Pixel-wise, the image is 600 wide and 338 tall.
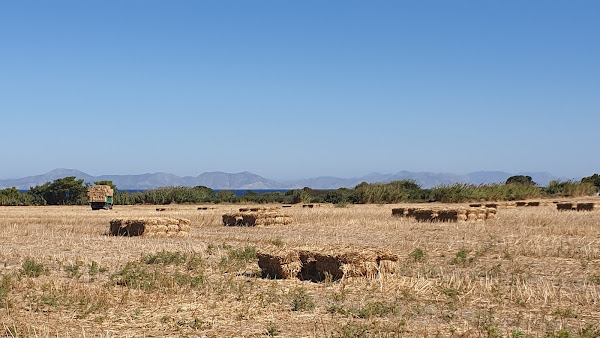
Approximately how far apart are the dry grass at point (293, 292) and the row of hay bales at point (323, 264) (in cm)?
21

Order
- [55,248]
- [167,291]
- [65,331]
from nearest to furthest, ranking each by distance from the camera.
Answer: [65,331]
[167,291]
[55,248]

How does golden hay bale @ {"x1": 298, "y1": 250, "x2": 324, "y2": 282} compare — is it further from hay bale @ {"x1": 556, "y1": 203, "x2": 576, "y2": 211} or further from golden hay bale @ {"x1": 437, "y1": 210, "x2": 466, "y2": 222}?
hay bale @ {"x1": 556, "y1": 203, "x2": 576, "y2": 211}

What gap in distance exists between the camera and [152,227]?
21.4 meters

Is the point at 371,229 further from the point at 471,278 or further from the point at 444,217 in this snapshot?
the point at 471,278

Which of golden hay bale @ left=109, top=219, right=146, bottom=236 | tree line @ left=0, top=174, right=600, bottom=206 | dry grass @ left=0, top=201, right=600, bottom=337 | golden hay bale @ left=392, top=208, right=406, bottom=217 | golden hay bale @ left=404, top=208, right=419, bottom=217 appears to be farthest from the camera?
tree line @ left=0, top=174, right=600, bottom=206

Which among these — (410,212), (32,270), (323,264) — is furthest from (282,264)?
(410,212)

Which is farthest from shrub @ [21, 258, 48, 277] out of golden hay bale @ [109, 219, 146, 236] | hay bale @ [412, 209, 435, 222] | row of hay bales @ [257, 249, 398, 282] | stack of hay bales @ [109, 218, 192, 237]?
hay bale @ [412, 209, 435, 222]

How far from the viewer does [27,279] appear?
11891mm

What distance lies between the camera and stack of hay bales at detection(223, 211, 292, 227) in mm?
26172

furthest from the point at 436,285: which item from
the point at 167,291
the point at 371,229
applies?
the point at 371,229

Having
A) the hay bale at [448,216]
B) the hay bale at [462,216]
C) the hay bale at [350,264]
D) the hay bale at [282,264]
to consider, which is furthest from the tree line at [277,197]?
the hay bale at [350,264]

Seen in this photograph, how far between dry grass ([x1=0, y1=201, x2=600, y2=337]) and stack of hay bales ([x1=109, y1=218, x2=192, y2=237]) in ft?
7.14

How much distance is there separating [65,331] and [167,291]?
2.60 m

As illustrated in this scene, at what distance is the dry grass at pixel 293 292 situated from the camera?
8.48m
